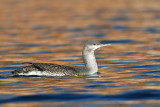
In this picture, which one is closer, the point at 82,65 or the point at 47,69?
the point at 47,69

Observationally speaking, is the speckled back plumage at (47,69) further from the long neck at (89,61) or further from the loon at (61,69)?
the long neck at (89,61)

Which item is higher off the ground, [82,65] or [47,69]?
[82,65]

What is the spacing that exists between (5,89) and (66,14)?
2751 cm

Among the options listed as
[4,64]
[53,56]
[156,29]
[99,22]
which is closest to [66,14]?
[99,22]

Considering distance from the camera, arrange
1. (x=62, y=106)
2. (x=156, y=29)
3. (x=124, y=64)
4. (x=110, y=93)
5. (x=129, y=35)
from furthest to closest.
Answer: (x=156, y=29) → (x=129, y=35) → (x=124, y=64) → (x=110, y=93) → (x=62, y=106)

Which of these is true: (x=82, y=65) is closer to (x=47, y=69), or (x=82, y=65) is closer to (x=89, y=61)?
(x=89, y=61)

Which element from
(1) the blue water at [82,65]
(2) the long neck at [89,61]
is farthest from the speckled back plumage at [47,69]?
(2) the long neck at [89,61]

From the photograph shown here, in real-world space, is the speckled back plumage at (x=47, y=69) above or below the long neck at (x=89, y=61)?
below

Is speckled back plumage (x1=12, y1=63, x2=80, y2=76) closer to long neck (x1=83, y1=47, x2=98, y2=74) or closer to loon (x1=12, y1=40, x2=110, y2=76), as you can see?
loon (x1=12, y1=40, x2=110, y2=76)

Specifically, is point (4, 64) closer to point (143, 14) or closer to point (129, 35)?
point (129, 35)

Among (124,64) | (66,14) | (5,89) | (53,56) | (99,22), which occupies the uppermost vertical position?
(66,14)

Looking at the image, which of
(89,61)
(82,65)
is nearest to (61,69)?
(89,61)

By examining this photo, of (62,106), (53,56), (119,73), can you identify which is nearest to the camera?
(62,106)

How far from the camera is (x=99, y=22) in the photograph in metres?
35.8
